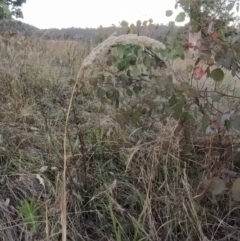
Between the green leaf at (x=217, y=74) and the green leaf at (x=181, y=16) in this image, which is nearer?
the green leaf at (x=217, y=74)

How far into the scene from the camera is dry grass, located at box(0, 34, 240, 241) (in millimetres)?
1672

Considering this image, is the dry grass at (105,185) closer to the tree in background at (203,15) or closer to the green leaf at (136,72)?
the green leaf at (136,72)

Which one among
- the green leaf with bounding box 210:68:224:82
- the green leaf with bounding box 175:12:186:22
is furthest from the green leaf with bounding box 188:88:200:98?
the green leaf with bounding box 175:12:186:22

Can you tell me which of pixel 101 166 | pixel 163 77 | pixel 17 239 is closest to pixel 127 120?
pixel 101 166

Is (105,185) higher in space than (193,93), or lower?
lower

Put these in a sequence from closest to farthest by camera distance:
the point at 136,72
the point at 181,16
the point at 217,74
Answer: the point at 217,74 < the point at 181,16 < the point at 136,72

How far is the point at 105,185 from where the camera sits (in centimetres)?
180

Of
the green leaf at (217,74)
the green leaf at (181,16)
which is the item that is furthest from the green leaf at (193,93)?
the green leaf at (181,16)

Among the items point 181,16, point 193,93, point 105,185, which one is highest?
point 181,16

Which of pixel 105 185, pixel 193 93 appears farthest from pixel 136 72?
pixel 105 185

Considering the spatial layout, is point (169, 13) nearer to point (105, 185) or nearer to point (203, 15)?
point (203, 15)

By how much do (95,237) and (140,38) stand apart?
33.6 inches

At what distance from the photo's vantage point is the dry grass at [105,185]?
167 cm

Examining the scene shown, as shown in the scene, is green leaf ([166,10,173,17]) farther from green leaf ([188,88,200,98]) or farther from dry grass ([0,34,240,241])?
dry grass ([0,34,240,241])
